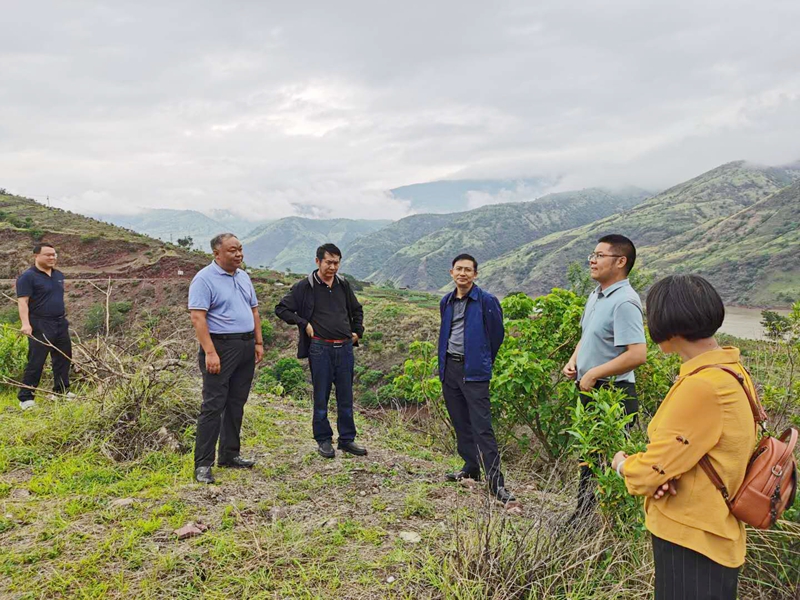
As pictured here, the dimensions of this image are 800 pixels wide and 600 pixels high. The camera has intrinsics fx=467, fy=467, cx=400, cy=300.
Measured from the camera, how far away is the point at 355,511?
336 centimetres

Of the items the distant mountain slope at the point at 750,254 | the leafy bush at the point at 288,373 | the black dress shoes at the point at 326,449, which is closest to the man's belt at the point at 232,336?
the black dress shoes at the point at 326,449

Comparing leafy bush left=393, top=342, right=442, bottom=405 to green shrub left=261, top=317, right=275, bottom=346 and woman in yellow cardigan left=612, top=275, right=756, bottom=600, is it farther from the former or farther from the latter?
green shrub left=261, top=317, right=275, bottom=346


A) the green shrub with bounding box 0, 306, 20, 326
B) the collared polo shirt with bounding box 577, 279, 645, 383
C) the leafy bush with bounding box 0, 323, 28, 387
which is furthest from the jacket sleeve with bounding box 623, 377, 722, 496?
the green shrub with bounding box 0, 306, 20, 326

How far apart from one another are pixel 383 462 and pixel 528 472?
145cm

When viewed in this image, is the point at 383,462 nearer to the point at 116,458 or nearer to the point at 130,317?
the point at 116,458

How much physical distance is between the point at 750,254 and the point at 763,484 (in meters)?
122

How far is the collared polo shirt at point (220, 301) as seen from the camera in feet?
12.0

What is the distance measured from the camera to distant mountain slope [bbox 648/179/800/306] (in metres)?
85.6

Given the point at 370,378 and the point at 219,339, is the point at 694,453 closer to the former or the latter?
the point at 219,339

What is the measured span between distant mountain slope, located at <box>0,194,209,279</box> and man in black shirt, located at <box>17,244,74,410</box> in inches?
1470

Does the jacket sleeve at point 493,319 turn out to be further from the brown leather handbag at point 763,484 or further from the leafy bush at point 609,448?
the brown leather handbag at point 763,484

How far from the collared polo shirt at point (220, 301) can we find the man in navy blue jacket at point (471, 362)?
1713 mm

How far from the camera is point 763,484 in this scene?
140 centimetres

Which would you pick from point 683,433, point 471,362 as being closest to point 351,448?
point 471,362
